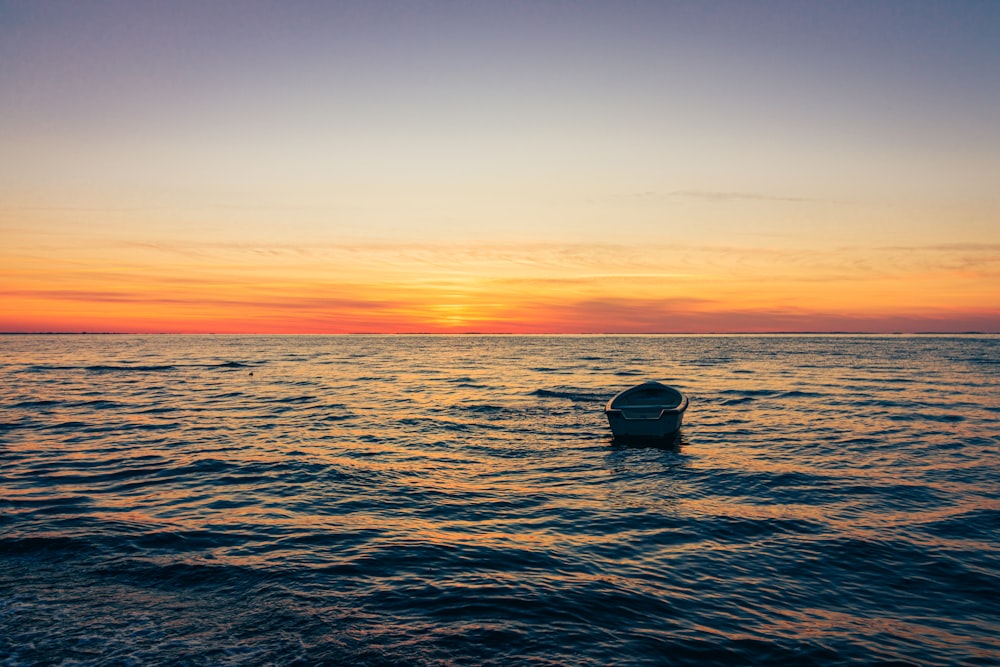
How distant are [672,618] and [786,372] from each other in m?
69.4

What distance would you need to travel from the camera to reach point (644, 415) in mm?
27453

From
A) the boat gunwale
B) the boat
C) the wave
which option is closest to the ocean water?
the boat

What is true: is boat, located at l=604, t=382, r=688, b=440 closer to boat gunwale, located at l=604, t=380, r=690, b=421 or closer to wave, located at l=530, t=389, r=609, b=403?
boat gunwale, located at l=604, t=380, r=690, b=421

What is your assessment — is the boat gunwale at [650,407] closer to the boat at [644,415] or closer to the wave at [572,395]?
the boat at [644,415]

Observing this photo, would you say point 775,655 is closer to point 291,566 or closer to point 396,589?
point 396,589

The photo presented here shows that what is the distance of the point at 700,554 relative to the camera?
1277 centimetres

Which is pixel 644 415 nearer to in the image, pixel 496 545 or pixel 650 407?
pixel 650 407

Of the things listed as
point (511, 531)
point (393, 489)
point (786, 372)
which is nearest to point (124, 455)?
point (393, 489)

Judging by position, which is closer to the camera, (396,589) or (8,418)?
(396,589)

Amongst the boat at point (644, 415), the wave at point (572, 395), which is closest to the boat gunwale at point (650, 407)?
the boat at point (644, 415)

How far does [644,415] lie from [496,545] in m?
15.9

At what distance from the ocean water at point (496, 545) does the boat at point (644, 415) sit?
100 cm

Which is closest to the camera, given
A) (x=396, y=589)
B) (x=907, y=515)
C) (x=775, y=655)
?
(x=775, y=655)

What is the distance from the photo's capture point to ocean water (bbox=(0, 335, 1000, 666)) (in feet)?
28.9
